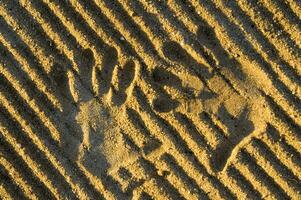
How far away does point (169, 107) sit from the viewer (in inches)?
69.1

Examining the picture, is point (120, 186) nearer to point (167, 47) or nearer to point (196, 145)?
point (196, 145)

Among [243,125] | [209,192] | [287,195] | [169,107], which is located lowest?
[287,195]

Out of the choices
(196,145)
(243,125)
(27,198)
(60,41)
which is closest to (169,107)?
(196,145)

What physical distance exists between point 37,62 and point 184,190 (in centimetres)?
77

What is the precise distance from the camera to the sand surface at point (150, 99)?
66.7 inches

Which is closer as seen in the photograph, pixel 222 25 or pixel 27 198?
pixel 222 25

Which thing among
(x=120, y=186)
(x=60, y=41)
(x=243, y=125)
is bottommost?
(x=243, y=125)

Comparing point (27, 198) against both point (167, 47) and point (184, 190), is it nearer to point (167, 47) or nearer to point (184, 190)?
point (184, 190)

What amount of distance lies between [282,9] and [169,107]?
0.56m

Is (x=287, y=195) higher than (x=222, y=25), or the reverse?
(x=222, y=25)

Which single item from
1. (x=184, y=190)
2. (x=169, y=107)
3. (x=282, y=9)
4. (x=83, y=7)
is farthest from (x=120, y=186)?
(x=282, y=9)

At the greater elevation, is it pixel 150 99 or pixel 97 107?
pixel 97 107

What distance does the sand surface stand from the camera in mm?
1694

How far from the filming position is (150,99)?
176 cm
